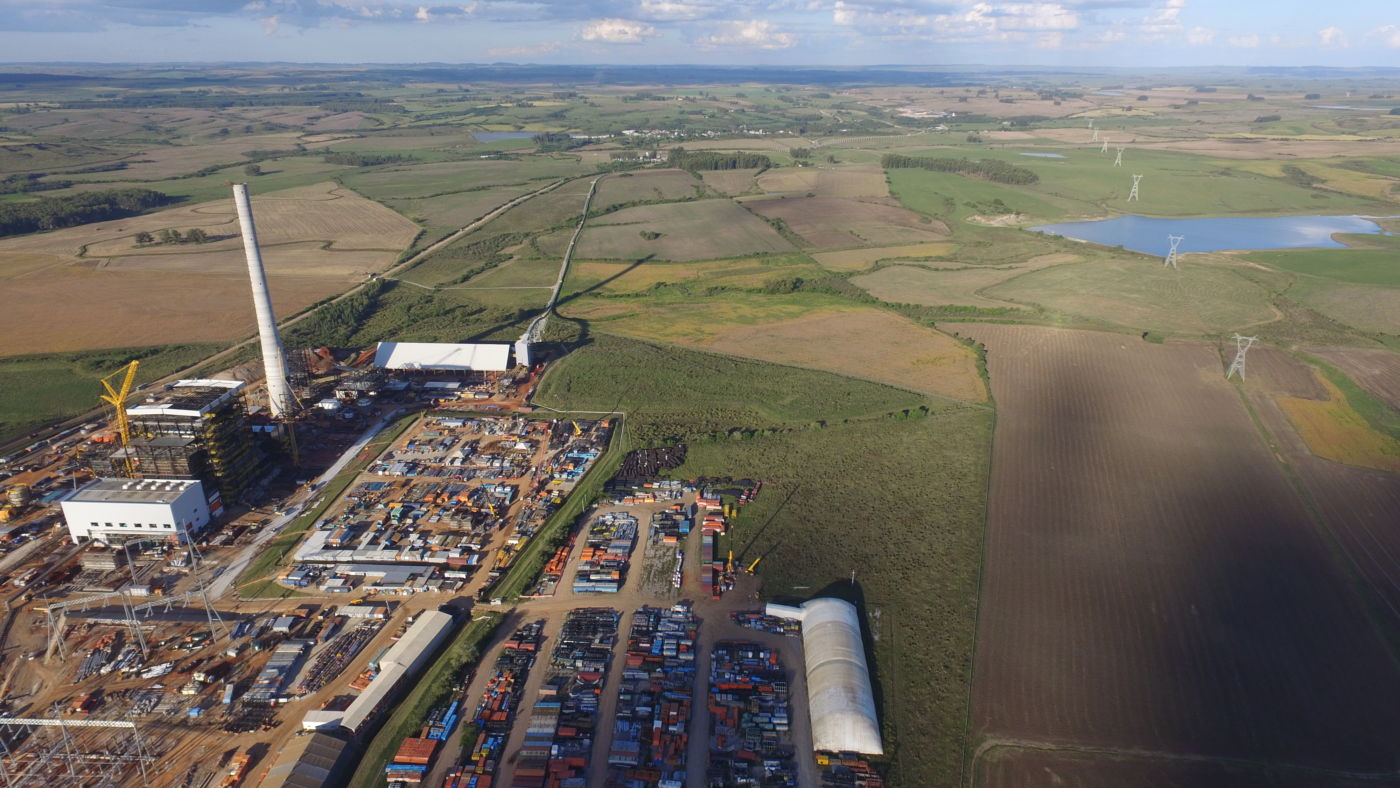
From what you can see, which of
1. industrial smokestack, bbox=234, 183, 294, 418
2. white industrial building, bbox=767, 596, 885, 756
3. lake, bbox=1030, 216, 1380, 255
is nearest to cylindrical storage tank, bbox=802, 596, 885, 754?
white industrial building, bbox=767, 596, 885, 756

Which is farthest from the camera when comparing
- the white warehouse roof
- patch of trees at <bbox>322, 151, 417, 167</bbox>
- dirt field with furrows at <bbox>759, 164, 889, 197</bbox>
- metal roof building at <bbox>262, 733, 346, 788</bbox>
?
patch of trees at <bbox>322, 151, 417, 167</bbox>

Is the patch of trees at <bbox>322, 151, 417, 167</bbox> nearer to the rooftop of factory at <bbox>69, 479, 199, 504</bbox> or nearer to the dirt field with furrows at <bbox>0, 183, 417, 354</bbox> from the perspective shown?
the dirt field with furrows at <bbox>0, 183, 417, 354</bbox>

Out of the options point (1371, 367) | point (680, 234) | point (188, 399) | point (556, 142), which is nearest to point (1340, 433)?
point (1371, 367)

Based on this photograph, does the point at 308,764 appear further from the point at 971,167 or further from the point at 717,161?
the point at 971,167

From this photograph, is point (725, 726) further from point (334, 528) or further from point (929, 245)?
point (929, 245)

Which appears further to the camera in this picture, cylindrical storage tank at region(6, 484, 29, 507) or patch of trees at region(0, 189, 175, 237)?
patch of trees at region(0, 189, 175, 237)

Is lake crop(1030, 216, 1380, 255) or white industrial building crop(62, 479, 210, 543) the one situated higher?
lake crop(1030, 216, 1380, 255)

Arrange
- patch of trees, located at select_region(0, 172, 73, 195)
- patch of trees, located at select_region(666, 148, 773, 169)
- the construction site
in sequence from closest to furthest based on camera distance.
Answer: the construction site < patch of trees, located at select_region(0, 172, 73, 195) < patch of trees, located at select_region(666, 148, 773, 169)
